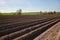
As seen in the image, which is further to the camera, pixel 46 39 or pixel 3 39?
pixel 46 39

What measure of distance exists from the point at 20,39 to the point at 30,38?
1363 millimetres

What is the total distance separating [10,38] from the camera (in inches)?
312

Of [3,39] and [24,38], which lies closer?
[3,39]

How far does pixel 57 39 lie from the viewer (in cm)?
844

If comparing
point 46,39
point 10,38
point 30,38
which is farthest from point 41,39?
point 10,38

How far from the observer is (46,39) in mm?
8242

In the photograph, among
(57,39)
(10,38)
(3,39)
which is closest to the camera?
(3,39)

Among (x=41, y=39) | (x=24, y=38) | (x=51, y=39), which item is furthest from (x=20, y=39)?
(x=51, y=39)

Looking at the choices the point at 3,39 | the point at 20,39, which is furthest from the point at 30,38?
the point at 3,39

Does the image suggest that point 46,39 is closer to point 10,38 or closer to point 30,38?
point 30,38

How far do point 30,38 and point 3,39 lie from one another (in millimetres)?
2059

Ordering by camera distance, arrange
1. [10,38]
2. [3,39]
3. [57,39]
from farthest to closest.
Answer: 1. [57,39]
2. [10,38]
3. [3,39]

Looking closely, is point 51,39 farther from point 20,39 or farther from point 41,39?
point 20,39

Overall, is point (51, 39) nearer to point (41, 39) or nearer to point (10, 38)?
point (41, 39)
